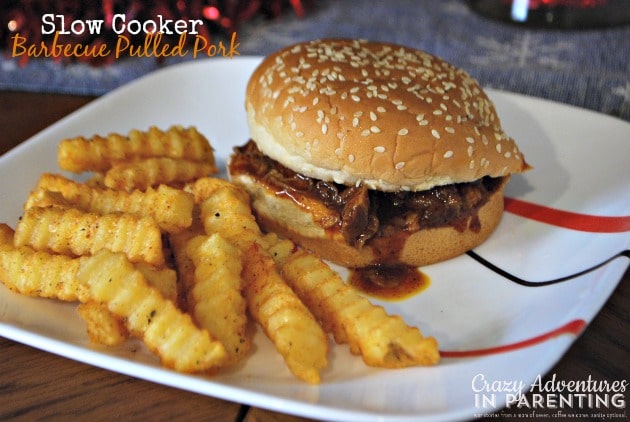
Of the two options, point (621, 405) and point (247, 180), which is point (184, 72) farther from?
point (621, 405)

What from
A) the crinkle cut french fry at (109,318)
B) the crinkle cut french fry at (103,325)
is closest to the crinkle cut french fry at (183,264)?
the crinkle cut french fry at (109,318)

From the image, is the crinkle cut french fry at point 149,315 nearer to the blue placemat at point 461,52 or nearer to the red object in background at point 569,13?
the blue placemat at point 461,52

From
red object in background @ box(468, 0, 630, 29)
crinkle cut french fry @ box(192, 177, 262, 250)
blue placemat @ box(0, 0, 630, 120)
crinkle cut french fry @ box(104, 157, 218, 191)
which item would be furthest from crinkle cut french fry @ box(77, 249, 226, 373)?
red object in background @ box(468, 0, 630, 29)

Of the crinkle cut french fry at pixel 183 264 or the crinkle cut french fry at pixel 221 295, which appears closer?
the crinkle cut french fry at pixel 221 295

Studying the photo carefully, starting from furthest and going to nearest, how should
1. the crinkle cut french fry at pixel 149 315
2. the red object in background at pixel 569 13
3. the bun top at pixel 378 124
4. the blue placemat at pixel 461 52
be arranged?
the red object in background at pixel 569 13, the blue placemat at pixel 461 52, the bun top at pixel 378 124, the crinkle cut french fry at pixel 149 315

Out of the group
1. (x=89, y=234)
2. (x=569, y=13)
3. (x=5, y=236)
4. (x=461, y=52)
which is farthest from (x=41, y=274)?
(x=569, y=13)

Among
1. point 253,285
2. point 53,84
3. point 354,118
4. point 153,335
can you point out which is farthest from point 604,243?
point 53,84

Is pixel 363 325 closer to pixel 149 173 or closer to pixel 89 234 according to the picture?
pixel 89 234
